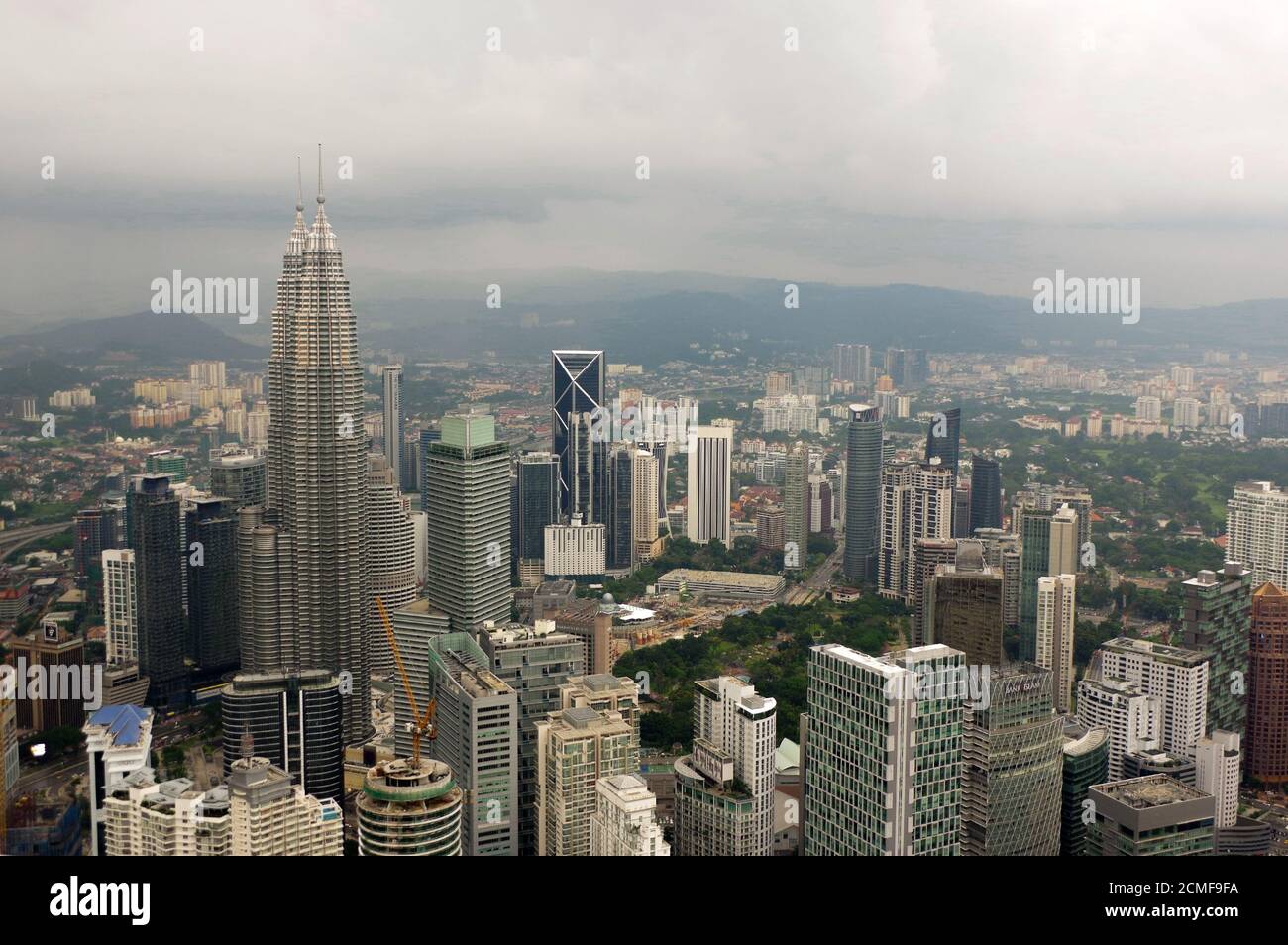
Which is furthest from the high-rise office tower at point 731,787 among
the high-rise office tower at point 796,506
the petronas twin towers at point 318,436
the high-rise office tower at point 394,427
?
the high-rise office tower at point 796,506

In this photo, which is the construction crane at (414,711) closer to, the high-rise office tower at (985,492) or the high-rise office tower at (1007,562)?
the high-rise office tower at (1007,562)

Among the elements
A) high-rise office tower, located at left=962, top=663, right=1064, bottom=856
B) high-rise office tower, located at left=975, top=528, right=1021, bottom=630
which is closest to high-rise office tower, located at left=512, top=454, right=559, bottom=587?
high-rise office tower, located at left=975, top=528, right=1021, bottom=630

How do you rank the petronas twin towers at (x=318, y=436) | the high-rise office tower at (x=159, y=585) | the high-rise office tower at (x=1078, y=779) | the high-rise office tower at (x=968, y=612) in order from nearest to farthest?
the high-rise office tower at (x=1078, y=779) < the high-rise office tower at (x=159, y=585) < the high-rise office tower at (x=968, y=612) < the petronas twin towers at (x=318, y=436)

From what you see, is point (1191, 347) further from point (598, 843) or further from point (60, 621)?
point (60, 621)

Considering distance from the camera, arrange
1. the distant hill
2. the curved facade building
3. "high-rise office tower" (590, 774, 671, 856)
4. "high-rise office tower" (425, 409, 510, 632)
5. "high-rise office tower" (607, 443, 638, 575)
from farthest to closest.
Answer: "high-rise office tower" (607, 443, 638, 575), "high-rise office tower" (425, 409, 510, 632), the distant hill, the curved facade building, "high-rise office tower" (590, 774, 671, 856)

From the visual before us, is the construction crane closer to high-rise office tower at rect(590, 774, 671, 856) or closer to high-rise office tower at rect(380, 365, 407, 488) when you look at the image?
high-rise office tower at rect(590, 774, 671, 856)

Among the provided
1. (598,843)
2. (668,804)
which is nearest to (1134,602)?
(668,804)

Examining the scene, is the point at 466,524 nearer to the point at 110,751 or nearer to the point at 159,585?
the point at 159,585
